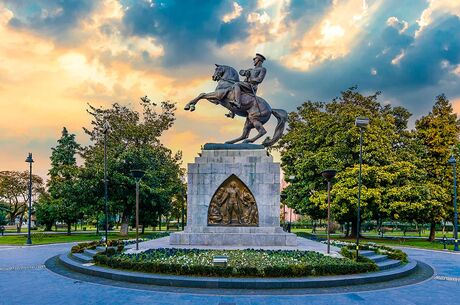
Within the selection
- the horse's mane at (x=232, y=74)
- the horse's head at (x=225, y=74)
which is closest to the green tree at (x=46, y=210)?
the horse's head at (x=225, y=74)

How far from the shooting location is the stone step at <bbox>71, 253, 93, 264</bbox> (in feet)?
49.7

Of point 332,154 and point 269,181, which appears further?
point 332,154

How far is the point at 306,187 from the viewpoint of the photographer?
35312 mm

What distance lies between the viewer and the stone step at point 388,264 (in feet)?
46.5

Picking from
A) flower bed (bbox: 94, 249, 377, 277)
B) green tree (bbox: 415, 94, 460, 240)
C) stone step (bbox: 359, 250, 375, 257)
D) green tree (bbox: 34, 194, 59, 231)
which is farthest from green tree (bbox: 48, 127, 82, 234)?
green tree (bbox: 415, 94, 460, 240)

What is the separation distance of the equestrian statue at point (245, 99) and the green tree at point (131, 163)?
16.4 metres

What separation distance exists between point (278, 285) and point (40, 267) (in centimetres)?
1023

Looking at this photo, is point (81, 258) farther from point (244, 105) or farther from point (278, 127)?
point (278, 127)

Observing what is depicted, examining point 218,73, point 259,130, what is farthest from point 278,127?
point 218,73

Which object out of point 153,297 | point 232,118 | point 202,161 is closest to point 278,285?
point 153,297

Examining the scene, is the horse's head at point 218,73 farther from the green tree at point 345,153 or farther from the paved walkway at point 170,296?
the green tree at point 345,153

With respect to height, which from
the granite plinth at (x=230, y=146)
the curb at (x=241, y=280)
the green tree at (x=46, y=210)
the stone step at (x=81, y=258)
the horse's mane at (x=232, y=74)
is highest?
the horse's mane at (x=232, y=74)

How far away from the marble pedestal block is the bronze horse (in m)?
1.74

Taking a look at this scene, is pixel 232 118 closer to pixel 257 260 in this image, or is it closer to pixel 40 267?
pixel 257 260
